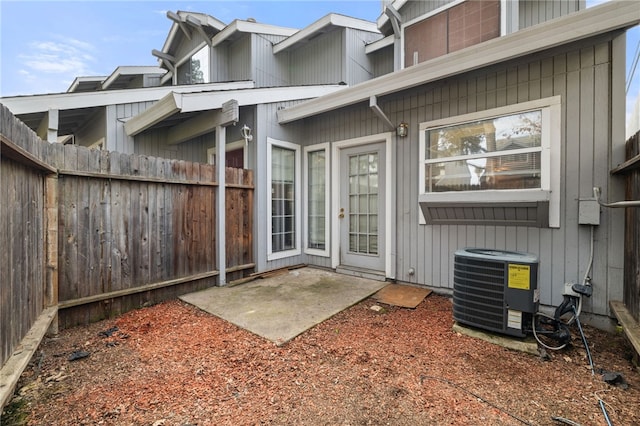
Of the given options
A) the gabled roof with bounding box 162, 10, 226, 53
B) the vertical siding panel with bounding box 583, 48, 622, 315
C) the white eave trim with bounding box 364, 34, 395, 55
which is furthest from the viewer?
the gabled roof with bounding box 162, 10, 226, 53

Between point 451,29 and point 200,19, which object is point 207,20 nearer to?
point 200,19

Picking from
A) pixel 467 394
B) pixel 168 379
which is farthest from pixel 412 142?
pixel 168 379

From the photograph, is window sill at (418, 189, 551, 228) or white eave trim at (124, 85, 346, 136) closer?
window sill at (418, 189, 551, 228)

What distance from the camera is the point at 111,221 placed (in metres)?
3.15

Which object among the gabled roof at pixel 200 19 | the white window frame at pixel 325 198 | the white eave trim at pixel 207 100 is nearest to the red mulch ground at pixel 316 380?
the white window frame at pixel 325 198

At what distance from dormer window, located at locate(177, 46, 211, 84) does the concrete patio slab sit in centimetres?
566

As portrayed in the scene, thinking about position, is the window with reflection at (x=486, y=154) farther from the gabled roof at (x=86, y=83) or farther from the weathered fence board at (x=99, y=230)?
the gabled roof at (x=86, y=83)

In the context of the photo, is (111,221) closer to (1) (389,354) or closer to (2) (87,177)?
(2) (87,177)

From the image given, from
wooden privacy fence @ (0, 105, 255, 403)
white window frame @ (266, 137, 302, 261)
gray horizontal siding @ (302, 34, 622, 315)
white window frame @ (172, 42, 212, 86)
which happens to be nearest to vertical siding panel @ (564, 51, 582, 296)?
gray horizontal siding @ (302, 34, 622, 315)

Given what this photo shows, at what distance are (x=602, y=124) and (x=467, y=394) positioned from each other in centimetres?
284

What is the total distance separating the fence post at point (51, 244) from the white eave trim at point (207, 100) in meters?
1.77

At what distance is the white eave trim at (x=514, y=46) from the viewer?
7.96 feet

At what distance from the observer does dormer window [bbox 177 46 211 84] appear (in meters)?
7.35

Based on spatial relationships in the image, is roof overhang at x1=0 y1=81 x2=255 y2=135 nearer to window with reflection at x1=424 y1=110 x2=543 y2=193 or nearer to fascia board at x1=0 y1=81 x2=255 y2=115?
fascia board at x1=0 y1=81 x2=255 y2=115
